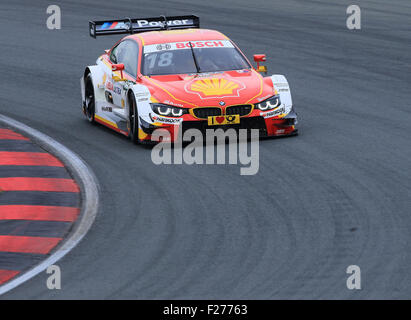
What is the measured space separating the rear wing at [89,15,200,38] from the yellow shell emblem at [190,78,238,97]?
2467 mm

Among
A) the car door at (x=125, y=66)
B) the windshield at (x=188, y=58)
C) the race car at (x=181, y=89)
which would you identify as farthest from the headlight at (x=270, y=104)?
the car door at (x=125, y=66)

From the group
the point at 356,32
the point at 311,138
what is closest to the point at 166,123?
the point at 311,138

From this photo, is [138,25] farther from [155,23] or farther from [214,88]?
[214,88]

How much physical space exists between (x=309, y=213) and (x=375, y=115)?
5.07m

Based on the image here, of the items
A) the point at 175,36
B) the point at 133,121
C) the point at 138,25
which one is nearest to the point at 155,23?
the point at 138,25

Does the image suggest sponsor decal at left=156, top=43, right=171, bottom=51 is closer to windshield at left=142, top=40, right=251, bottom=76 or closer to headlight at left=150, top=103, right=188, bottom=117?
windshield at left=142, top=40, right=251, bottom=76

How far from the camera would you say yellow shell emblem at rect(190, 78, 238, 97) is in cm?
1355

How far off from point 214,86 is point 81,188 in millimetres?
2635

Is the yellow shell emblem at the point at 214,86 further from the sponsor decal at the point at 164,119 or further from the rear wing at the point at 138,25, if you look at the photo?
the rear wing at the point at 138,25

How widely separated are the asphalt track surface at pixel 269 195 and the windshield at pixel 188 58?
3.75 ft

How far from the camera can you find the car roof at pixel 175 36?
1470 cm

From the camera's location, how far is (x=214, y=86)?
44.9 ft

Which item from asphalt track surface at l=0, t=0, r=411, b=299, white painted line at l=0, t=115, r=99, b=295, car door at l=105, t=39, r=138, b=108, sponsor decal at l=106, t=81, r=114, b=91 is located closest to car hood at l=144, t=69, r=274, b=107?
car door at l=105, t=39, r=138, b=108
